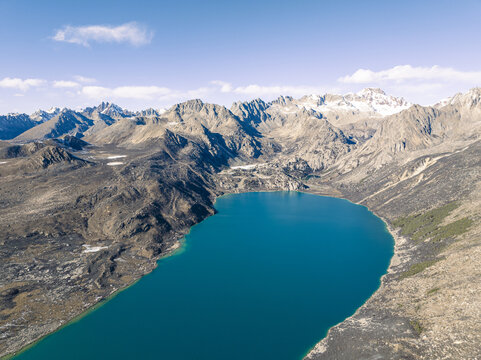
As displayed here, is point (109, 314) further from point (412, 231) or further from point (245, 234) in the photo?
point (412, 231)

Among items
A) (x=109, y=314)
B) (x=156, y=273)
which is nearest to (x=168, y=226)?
(x=156, y=273)

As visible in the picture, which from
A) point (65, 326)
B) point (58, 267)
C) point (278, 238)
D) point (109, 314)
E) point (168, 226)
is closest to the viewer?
point (65, 326)

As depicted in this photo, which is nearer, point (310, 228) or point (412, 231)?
point (412, 231)

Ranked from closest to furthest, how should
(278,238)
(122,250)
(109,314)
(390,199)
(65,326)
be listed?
(65,326)
(109,314)
(122,250)
(278,238)
(390,199)

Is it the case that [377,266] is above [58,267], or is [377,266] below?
below

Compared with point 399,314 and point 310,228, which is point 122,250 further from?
point 399,314

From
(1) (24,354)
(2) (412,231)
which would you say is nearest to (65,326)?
(1) (24,354)
